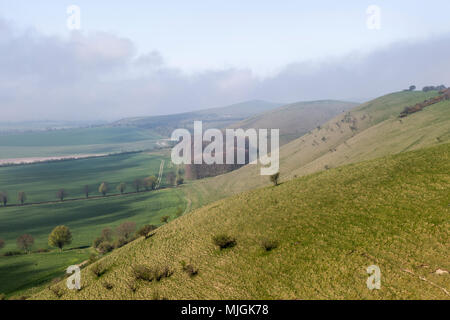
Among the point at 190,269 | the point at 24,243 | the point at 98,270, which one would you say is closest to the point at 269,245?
the point at 190,269

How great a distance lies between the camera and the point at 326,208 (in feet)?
111

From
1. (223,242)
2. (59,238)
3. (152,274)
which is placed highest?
(223,242)

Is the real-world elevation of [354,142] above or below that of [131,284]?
above

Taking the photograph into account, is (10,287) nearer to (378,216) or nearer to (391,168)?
(378,216)

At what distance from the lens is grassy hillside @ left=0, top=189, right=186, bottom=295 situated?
61344 mm

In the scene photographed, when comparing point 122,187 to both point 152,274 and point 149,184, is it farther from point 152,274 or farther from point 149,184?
point 152,274

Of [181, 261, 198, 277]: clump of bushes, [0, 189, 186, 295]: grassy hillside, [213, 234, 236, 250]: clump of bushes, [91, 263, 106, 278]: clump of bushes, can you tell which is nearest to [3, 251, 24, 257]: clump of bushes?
[0, 189, 186, 295]: grassy hillside

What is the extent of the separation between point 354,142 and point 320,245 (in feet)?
338

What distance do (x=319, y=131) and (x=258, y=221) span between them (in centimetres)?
15524

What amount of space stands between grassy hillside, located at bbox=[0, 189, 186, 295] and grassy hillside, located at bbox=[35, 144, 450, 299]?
3228 centimetres

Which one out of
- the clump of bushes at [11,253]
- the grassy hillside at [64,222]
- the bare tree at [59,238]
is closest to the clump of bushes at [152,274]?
the grassy hillside at [64,222]

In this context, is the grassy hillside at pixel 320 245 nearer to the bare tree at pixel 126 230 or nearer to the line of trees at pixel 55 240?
the bare tree at pixel 126 230

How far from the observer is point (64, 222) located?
111375mm
